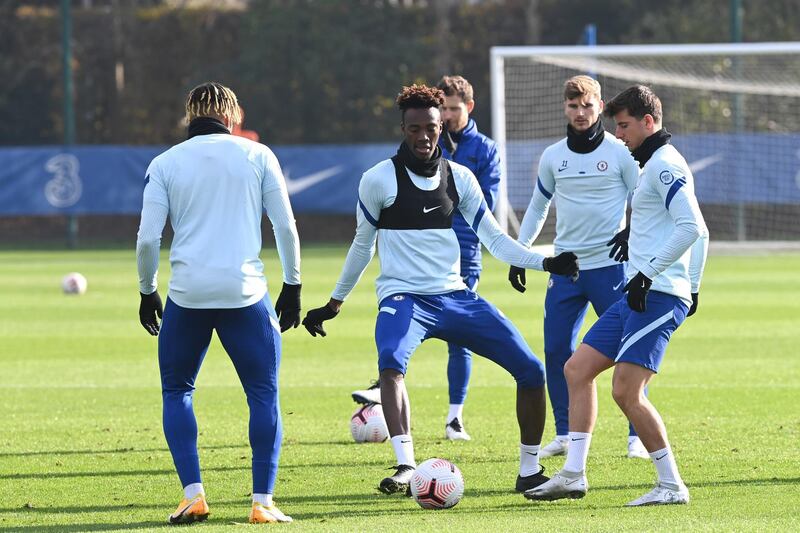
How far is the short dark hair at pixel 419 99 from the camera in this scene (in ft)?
24.1

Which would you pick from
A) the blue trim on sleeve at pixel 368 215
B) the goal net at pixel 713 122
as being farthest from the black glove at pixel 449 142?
the goal net at pixel 713 122

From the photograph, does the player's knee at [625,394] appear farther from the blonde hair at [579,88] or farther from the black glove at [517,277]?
the blonde hair at [579,88]

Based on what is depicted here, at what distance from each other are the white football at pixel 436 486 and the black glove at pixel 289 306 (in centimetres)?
98

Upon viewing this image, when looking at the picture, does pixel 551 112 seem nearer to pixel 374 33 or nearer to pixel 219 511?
pixel 374 33

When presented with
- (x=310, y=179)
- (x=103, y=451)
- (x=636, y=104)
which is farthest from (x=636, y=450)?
(x=310, y=179)

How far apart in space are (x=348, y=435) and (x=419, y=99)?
9.90 feet

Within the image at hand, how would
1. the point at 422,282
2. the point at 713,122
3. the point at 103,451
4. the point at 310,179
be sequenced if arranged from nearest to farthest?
1. the point at 422,282
2. the point at 103,451
3. the point at 713,122
4. the point at 310,179

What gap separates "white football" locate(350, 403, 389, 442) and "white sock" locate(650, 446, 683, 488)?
2621mm

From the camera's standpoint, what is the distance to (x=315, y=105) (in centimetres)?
3800

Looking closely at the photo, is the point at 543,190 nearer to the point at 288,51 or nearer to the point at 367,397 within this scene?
the point at 367,397

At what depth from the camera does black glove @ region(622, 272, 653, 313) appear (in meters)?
6.77

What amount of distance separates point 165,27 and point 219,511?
34.9 metres

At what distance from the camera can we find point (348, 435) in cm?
954

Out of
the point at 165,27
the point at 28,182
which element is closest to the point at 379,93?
the point at 165,27
